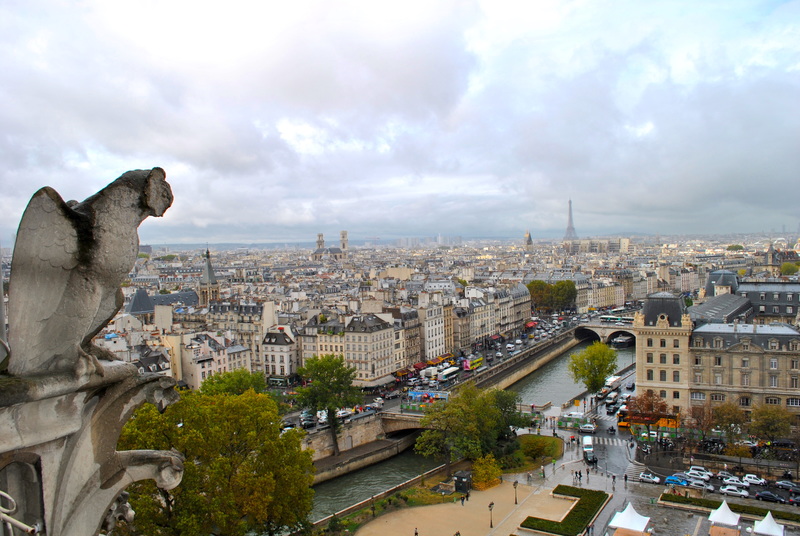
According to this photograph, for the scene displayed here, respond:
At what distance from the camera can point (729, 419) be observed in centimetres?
3619

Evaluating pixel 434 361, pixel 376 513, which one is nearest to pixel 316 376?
pixel 376 513

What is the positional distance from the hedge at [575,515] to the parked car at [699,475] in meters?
4.87

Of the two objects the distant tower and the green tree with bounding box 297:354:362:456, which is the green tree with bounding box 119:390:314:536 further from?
the distant tower

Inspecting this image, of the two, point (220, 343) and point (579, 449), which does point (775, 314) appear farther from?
point (220, 343)

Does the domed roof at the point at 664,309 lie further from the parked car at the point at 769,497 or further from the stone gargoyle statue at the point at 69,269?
the stone gargoyle statue at the point at 69,269

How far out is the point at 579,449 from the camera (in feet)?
126

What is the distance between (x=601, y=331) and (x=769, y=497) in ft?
186

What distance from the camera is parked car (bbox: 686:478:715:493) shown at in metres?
30.7

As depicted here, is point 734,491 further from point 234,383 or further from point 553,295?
point 553,295

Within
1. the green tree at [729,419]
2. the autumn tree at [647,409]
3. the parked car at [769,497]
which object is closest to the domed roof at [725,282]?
the autumn tree at [647,409]

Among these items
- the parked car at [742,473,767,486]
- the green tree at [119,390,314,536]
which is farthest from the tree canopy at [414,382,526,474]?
the parked car at [742,473,767,486]

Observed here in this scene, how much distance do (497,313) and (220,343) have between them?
3911 cm

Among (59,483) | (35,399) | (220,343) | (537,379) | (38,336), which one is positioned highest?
(38,336)

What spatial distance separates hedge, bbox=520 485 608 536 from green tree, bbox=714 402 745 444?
33.4ft
